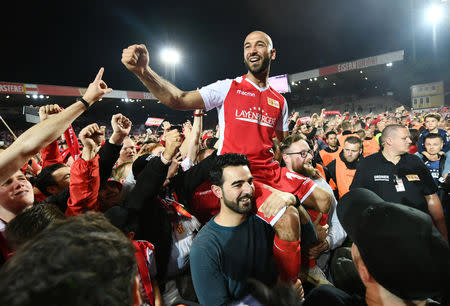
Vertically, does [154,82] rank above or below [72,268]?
above

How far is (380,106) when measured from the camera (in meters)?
30.1

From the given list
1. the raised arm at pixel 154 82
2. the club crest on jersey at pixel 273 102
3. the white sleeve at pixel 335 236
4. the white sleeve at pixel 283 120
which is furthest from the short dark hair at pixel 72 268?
the white sleeve at pixel 335 236

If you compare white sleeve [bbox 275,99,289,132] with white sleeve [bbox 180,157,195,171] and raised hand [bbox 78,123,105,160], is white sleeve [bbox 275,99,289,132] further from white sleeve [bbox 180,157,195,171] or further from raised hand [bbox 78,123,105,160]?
raised hand [bbox 78,123,105,160]

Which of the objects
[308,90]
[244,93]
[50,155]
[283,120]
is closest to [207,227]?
[244,93]

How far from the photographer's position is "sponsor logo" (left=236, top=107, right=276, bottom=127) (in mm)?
2156

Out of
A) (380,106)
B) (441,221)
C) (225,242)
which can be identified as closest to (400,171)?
(441,221)

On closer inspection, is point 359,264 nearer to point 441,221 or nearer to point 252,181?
point 252,181

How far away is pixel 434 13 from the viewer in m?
20.3

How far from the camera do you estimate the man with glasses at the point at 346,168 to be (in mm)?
4357

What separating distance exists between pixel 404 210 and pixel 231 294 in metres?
1.42

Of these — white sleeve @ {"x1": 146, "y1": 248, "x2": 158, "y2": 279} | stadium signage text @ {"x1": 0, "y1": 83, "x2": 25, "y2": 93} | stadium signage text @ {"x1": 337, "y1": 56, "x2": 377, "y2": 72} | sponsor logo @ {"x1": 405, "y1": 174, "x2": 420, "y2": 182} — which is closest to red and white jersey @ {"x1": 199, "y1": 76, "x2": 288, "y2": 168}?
white sleeve @ {"x1": 146, "y1": 248, "x2": 158, "y2": 279}

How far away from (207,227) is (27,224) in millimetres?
1248

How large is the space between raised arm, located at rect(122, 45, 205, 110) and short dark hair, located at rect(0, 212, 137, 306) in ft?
3.98

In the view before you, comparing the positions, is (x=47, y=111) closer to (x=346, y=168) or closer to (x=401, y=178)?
(x=401, y=178)
